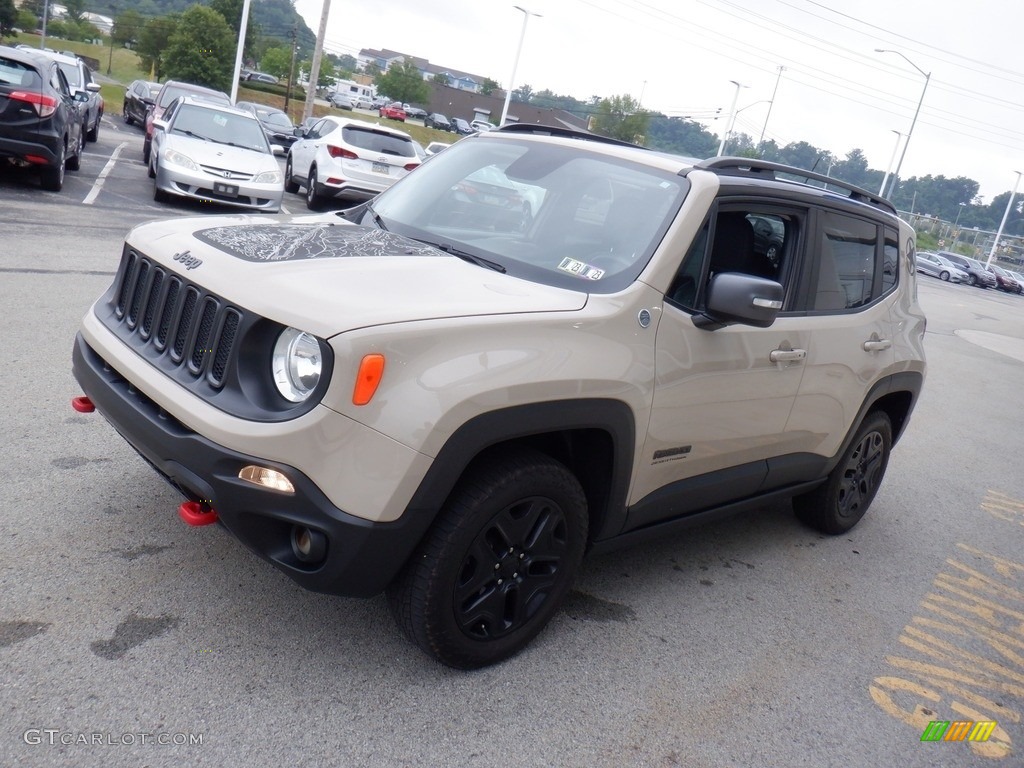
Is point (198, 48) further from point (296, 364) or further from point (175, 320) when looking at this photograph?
point (296, 364)

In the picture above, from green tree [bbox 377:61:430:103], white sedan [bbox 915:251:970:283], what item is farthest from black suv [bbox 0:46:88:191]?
green tree [bbox 377:61:430:103]

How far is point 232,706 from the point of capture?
276 cm

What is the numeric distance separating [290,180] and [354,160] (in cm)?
348

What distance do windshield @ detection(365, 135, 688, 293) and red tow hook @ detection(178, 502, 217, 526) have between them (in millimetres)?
1377

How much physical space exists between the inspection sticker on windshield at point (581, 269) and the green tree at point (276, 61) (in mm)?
87229

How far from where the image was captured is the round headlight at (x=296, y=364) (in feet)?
8.89

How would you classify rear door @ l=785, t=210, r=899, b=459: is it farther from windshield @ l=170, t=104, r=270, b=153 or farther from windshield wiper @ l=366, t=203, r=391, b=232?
windshield @ l=170, t=104, r=270, b=153

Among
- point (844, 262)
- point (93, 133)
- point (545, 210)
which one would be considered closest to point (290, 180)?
point (93, 133)

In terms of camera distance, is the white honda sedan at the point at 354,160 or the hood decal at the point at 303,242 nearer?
the hood decal at the point at 303,242

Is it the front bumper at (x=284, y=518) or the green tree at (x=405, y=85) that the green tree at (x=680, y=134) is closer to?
the green tree at (x=405, y=85)

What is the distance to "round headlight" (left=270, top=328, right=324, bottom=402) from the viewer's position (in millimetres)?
2711

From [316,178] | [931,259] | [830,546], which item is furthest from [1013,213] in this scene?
[830,546]

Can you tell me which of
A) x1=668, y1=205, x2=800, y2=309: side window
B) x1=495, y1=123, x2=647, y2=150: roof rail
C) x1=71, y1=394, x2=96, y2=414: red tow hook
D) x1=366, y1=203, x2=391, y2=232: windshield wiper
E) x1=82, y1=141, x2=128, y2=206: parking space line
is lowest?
x1=82, y1=141, x2=128, y2=206: parking space line

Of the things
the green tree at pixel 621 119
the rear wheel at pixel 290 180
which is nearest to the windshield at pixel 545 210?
the rear wheel at pixel 290 180
